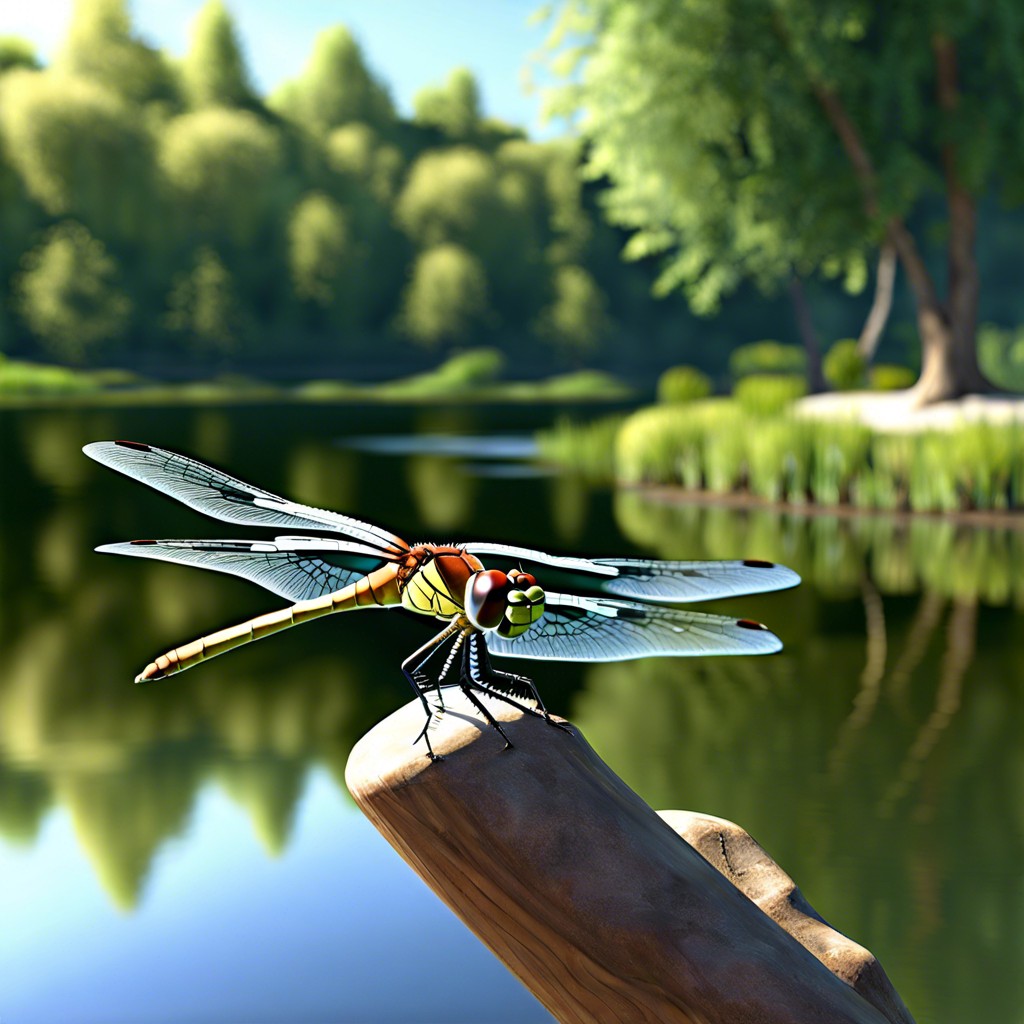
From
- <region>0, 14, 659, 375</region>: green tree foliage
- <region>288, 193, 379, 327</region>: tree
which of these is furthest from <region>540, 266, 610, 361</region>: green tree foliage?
<region>288, 193, 379, 327</region>: tree

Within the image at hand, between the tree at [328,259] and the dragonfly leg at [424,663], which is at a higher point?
the tree at [328,259]

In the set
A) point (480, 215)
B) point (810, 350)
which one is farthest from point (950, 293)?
point (480, 215)

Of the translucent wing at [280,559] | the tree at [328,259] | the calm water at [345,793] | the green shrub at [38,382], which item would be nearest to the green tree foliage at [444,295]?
the tree at [328,259]

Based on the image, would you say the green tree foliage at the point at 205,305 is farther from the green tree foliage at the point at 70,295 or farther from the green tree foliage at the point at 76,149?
the green tree foliage at the point at 76,149

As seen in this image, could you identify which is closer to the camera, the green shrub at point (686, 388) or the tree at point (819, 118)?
the tree at point (819, 118)

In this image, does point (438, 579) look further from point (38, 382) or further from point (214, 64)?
point (214, 64)

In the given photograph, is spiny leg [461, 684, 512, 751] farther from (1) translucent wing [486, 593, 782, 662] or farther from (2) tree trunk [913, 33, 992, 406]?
(2) tree trunk [913, 33, 992, 406]

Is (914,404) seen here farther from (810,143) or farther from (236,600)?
(236,600)
